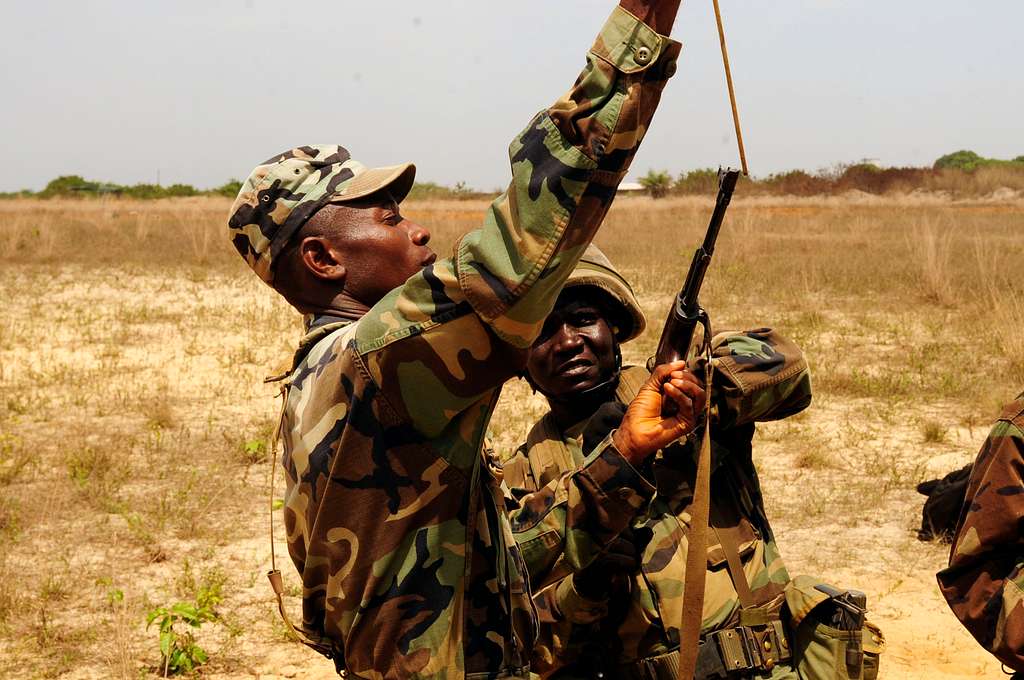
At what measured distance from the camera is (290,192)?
2.08m

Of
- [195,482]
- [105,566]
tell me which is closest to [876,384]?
[195,482]

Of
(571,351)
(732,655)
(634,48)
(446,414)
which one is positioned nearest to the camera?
(634,48)

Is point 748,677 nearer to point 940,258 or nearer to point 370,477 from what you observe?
point 370,477

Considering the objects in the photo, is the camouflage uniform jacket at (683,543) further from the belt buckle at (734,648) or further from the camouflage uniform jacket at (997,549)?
the camouflage uniform jacket at (997,549)

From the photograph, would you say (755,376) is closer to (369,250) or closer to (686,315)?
(686,315)

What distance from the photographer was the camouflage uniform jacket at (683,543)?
282 centimetres

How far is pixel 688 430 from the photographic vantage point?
243 centimetres

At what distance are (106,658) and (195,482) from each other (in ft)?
7.68

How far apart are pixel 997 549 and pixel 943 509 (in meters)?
3.68

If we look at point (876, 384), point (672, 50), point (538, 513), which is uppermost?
point (672, 50)

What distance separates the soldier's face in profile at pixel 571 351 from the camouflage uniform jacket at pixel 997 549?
1094 mm

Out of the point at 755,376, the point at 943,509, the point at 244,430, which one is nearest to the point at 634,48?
the point at 755,376

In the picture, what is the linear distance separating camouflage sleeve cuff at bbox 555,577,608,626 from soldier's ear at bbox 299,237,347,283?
1.21 m

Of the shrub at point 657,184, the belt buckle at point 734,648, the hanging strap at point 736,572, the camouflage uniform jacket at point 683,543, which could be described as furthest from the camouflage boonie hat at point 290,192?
the shrub at point 657,184
